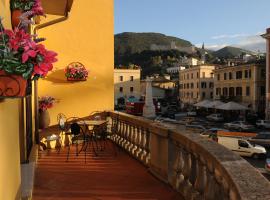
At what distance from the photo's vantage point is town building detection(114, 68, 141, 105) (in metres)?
68.6

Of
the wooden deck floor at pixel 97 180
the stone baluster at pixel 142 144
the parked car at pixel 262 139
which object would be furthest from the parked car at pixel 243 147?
the wooden deck floor at pixel 97 180

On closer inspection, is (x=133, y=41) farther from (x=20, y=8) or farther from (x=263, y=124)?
(x=20, y=8)

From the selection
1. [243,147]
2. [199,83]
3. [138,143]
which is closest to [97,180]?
[138,143]

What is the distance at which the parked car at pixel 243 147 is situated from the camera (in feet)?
90.3

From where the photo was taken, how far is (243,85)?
50812 millimetres

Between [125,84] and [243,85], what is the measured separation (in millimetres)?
25106

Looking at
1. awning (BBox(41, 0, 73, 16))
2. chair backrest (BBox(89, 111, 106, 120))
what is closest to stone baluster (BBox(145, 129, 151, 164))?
awning (BBox(41, 0, 73, 16))

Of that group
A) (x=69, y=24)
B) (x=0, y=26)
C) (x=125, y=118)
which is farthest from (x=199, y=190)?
(x=69, y=24)

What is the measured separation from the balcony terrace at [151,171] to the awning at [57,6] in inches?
103

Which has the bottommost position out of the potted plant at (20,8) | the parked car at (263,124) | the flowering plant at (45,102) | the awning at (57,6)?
the parked car at (263,124)

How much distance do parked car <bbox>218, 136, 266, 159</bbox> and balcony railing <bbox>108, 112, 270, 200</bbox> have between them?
22286 millimetres

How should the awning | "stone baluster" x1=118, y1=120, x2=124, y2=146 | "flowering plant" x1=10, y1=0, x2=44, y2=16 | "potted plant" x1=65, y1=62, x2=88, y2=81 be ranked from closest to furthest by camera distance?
1. "flowering plant" x1=10, y1=0, x2=44, y2=16
2. the awning
3. "stone baluster" x1=118, y1=120, x2=124, y2=146
4. "potted plant" x1=65, y1=62, x2=88, y2=81

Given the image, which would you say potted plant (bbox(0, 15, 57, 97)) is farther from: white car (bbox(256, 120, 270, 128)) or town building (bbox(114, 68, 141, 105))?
town building (bbox(114, 68, 141, 105))

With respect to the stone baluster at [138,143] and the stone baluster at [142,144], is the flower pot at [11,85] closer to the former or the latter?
the stone baluster at [142,144]
